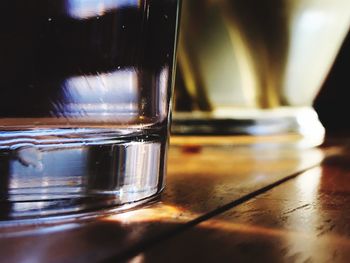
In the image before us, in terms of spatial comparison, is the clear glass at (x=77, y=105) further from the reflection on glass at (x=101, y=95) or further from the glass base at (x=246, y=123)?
the glass base at (x=246, y=123)

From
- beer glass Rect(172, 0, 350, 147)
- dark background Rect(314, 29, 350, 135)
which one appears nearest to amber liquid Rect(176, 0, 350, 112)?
beer glass Rect(172, 0, 350, 147)

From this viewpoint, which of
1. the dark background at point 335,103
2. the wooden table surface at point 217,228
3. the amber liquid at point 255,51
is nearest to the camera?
the wooden table surface at point 217,228

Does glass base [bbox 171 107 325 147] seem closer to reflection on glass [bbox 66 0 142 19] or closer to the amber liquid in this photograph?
the amber liquid

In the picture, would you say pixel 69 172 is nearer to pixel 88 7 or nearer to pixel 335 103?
pixel 88 7

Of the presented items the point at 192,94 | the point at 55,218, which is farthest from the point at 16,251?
the point at 192,94

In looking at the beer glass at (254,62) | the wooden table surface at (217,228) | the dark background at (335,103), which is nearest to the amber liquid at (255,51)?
the beer glass at (254,62)

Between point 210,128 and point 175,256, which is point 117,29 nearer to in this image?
point 175,256
